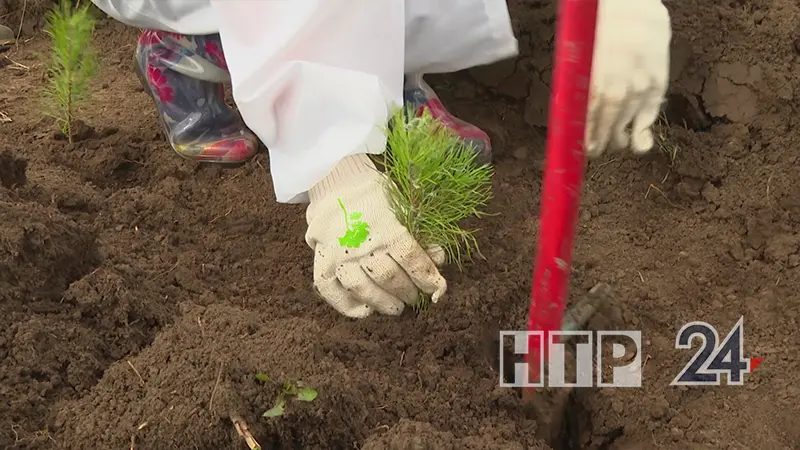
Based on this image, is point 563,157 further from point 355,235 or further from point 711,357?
point 711,357

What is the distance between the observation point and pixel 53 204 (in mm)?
1651

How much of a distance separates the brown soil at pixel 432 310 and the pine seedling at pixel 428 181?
0.10m

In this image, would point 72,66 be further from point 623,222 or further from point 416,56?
point 623,222

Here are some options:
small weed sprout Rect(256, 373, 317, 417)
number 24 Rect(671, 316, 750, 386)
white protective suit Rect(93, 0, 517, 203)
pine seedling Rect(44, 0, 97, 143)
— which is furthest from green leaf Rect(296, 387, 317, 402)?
pine seedling Rect(44, 0, 97, 143)

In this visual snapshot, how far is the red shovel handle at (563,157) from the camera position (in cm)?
82

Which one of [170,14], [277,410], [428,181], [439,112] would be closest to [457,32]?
[439,112]

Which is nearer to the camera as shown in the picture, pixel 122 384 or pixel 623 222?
Result: pixel 122 384

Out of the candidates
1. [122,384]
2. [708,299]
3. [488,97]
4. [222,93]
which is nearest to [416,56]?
[488,97]

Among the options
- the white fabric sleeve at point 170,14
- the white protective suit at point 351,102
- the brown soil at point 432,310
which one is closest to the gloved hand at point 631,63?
the white protective suit at point 351,102

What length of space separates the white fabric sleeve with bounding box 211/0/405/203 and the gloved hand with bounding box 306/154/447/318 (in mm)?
67

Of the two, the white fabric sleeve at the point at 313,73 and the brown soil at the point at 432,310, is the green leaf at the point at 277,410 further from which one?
the white fabric sleeve at the point at 313,73

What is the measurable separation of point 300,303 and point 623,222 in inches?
27.7

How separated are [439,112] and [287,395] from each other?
92cm

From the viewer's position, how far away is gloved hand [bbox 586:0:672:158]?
1479 mm
